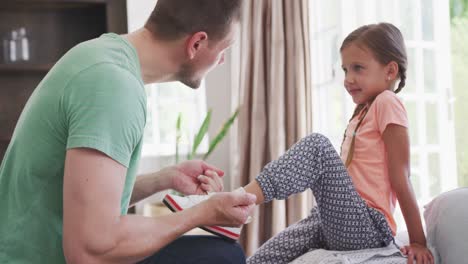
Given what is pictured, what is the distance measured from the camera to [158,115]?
427 cm

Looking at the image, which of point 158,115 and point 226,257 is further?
point 158,115

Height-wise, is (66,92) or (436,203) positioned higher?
(66,92)

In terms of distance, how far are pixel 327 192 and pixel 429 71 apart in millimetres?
1393

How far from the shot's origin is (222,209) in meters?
1.39

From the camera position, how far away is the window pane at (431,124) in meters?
3.05

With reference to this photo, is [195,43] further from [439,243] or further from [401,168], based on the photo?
[439,243]

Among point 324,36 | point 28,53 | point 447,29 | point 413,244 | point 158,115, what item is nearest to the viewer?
point 413,244

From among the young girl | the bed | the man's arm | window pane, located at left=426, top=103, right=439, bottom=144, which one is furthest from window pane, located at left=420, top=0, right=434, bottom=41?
the man's arm

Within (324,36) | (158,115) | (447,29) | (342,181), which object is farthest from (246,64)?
(342,181)

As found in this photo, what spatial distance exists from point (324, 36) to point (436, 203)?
1.84m

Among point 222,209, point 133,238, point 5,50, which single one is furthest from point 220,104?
point 133,238

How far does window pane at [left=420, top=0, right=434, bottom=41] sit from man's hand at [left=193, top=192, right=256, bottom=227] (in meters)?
1.96

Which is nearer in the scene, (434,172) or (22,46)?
(434,172)

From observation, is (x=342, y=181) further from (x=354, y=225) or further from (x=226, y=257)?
(x=226, y=257)
